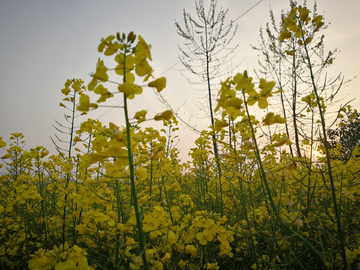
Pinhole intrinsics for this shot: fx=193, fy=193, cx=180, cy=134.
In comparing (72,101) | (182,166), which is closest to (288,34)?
(72,101)

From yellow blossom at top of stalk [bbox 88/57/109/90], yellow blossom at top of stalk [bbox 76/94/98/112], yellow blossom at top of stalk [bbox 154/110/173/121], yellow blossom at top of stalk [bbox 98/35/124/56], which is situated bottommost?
yellow blossom at top of stalk [bbox 154/110/173/121]

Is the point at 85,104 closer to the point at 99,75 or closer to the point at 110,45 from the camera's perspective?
the point at 99,75

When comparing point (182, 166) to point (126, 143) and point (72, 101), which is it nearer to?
point (72, 101)

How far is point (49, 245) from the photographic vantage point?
2.46 m

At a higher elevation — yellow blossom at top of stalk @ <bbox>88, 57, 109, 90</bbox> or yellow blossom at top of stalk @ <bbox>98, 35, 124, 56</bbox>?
yellow blossom at top of stalk @ <bbox>98, 35, 124, 56</bbox>

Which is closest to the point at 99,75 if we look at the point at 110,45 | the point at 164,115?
the point at 110,45

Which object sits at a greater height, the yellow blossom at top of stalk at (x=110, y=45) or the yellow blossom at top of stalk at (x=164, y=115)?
the yellow blossom at top of stalk at (x=110, y=45)

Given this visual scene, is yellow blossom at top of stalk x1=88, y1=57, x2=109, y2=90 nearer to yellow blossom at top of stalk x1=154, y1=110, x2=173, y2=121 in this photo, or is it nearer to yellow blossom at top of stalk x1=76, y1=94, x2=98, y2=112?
yellow blossom at top of stalk x1=76, y1=94, x2=98, y2=112

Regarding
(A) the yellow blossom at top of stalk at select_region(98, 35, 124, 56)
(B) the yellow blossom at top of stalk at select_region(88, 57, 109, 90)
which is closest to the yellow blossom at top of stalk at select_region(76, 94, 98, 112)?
(B) the yellow blossom at top of stalk at select_region(88, 57, 109, 90)

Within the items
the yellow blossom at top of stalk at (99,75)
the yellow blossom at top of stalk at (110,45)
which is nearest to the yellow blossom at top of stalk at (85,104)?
the yellow blossom at top of stalk at (99,75)

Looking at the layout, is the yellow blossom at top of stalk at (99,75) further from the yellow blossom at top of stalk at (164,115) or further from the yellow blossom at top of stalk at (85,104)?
the yellow blossom at top of stalk at (164,115)

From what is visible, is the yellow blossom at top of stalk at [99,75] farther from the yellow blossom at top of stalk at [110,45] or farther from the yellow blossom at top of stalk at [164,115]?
the yellow blossom at top of stalk at [164,115]

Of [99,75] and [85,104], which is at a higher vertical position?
[99,75]

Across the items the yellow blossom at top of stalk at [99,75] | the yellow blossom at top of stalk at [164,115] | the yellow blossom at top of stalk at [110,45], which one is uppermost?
the yellow blossom at top of stalk at [110,45]
